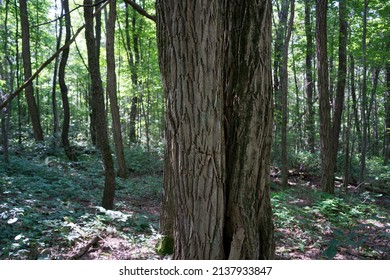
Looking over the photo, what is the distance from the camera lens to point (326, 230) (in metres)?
6.16

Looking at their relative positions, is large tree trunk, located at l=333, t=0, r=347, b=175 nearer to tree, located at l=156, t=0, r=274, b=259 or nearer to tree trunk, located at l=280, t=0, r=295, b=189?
tree trunk, located at l=280, t=0, r=295, b=189

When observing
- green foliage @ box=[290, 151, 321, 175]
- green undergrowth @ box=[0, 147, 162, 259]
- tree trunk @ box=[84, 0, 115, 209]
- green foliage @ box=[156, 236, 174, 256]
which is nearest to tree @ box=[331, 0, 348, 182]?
green foliage @ box=[290, 151, 321, 175]

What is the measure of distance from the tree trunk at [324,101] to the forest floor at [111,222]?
70 centimetres

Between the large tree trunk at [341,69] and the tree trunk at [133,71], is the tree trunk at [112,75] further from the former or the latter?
the large tree trunk at [341,69]

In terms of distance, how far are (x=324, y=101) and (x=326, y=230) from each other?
4342 millimetres

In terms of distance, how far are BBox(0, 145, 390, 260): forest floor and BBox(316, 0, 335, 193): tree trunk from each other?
70 centimetres

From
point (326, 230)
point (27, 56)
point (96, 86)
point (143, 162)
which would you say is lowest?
point (326, 230)

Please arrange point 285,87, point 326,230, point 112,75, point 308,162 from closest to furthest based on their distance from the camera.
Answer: point 326,230
point 112,75
point 285,87
point 308,162

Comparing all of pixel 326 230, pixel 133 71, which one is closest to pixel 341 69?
pixel 326 230

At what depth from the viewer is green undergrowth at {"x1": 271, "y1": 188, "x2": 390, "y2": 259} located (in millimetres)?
4844

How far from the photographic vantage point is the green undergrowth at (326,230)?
4.84 m

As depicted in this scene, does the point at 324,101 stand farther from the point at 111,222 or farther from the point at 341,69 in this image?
the point at 111,222

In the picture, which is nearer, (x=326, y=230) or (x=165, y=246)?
(x=165, y=246)

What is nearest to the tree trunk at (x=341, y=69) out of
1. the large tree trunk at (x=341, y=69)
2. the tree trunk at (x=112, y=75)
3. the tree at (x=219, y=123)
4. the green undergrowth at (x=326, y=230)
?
the large tree trunk at (x=341, y=69)
